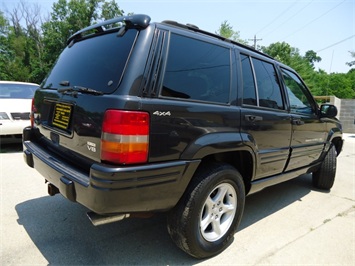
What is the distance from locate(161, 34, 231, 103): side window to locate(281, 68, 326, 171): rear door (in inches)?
52.9

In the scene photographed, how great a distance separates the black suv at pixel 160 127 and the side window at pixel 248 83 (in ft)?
0.04

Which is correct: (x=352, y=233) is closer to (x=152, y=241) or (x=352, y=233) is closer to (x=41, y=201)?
(x=152, y=241)

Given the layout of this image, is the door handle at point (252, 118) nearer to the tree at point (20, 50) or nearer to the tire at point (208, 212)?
the tire at point (208, 212)

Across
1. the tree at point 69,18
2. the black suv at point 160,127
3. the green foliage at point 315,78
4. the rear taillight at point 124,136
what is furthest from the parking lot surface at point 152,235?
the green foliage at point 315,78

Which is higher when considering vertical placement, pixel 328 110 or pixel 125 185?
pixel 328 110

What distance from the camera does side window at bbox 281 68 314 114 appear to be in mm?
3524

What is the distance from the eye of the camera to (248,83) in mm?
2785

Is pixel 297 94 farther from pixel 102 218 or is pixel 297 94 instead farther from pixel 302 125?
pixel 102 218

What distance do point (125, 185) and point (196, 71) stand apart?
1.10 m

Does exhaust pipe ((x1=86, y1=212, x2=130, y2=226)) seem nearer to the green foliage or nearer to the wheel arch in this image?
the wheel arch

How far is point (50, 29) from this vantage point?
29.8m

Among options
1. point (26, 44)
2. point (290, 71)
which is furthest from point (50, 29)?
point (290, 71)

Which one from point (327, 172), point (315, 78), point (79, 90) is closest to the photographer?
point (79, 90)

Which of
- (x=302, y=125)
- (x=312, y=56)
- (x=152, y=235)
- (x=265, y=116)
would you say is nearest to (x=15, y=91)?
(x=152, y=235)
